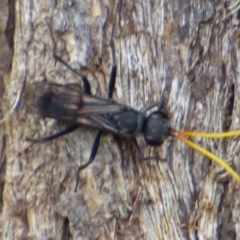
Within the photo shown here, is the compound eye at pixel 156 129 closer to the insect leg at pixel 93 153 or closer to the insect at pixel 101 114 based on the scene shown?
the insect at pixel 101 114

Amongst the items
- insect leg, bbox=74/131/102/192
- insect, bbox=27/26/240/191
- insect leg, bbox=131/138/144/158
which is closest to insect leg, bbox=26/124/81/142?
insect, bbox=27/26/240/191

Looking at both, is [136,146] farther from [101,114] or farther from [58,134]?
[58,134]

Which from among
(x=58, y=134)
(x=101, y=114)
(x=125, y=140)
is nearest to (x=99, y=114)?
(x=101, y=114)

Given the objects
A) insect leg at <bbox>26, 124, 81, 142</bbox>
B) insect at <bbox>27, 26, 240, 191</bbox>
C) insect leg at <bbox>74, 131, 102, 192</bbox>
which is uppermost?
insect at <bbox>27, 26, 240, 191</bbox>

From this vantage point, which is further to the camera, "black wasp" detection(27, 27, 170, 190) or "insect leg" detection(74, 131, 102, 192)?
"black wasp" detection(27, 27, 170, 190)

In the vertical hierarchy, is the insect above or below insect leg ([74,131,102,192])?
above

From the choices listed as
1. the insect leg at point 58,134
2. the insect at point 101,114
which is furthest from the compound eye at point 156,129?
the insect leg at point 58,134

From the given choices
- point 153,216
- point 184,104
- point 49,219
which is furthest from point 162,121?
point 49,219

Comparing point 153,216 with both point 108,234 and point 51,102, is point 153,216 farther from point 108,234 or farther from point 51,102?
point 51,102

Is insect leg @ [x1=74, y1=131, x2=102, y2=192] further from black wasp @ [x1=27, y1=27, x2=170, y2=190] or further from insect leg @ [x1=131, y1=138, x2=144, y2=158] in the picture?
insect leg @ [x1=131, y1=138, x2=144, y2=158]
